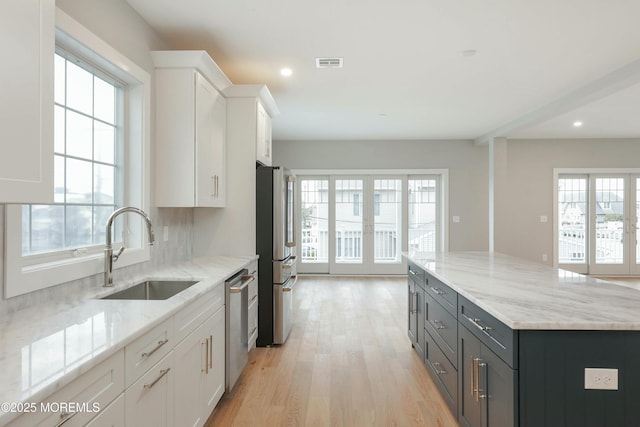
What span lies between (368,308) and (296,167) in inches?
127

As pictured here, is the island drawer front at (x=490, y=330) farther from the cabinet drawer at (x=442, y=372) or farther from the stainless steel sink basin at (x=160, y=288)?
the stainless steel sink basin at (x=160, y=288)

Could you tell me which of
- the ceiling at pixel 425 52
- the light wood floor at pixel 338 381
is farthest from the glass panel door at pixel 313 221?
the light wood floor at pixel 338 381

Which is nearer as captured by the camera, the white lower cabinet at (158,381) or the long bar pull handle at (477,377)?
the white lower cabinet at (158,381)

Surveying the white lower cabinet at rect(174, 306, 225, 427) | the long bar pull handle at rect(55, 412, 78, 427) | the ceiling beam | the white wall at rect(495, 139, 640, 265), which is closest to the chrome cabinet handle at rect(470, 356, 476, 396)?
the white lower cabinet at rect(174, 306, 225, 427)

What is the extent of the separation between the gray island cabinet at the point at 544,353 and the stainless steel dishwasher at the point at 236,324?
56.1 inches

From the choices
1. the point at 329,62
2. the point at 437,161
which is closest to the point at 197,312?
the point at 329,62

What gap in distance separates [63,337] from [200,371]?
0.93 metres

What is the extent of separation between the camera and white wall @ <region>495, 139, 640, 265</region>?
276 inches

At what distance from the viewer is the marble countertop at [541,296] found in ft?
4.91

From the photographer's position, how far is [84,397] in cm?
107

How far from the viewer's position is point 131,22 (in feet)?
8.22

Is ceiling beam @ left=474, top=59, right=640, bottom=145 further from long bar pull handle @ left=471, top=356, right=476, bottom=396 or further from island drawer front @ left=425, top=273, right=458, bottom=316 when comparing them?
long bar pull handle @ left=471, top=356, right=476, bottom=396

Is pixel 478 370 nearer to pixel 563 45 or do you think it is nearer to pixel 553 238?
pixel 563 45

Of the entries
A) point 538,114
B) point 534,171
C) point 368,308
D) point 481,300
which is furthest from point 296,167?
point 481,300
